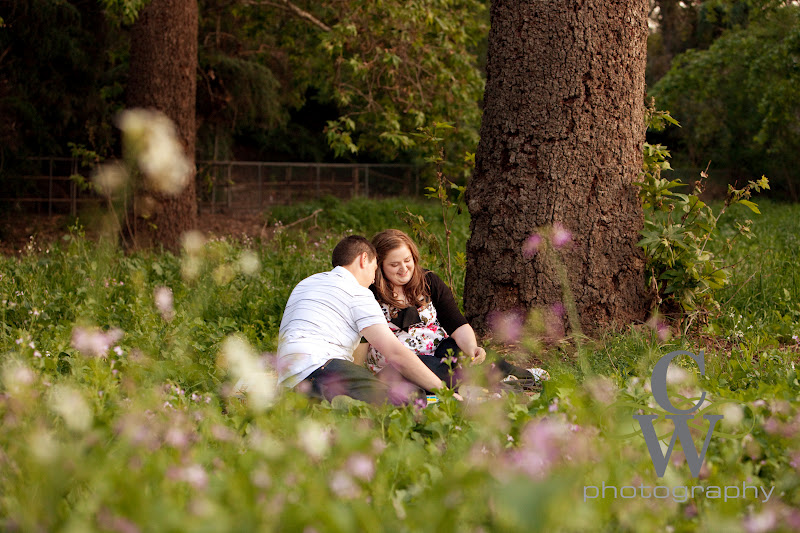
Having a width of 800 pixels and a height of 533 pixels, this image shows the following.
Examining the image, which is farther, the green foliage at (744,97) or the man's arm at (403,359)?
the green foliage at (744,97)

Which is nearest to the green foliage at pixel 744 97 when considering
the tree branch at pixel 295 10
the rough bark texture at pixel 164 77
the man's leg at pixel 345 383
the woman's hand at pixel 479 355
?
the tree branch at pixel 295 10

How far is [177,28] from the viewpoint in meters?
9.07

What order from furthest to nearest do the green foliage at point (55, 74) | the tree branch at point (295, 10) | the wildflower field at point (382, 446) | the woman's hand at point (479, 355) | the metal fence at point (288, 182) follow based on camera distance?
the metal fence at point (288, 182)
the green foliage at point (55, 74)
the tree branch at point (295, 10)
the woman's hand at point (479, 355)
the wildflower field at point (382, 446)

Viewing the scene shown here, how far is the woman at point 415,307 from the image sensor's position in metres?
4.38

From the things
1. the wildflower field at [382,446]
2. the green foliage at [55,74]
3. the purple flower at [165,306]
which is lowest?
the purple flower at [165,306]

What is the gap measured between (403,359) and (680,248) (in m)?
2.35

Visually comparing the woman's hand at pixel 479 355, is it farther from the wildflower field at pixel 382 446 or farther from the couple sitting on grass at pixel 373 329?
the wildflower field at pixel 382 446

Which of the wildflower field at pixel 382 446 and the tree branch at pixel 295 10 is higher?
the tree branch at pixel 295 10

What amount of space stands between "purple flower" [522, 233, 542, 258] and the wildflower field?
1.55 feet

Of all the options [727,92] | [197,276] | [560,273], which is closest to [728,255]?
[560,273]

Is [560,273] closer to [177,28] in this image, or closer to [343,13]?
[177,28]

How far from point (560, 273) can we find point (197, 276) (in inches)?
129

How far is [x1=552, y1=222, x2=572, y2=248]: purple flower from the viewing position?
15.2 feet

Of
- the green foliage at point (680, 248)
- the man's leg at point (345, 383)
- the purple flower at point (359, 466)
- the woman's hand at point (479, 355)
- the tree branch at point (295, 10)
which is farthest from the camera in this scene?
the tree branch at point (295, 10)
